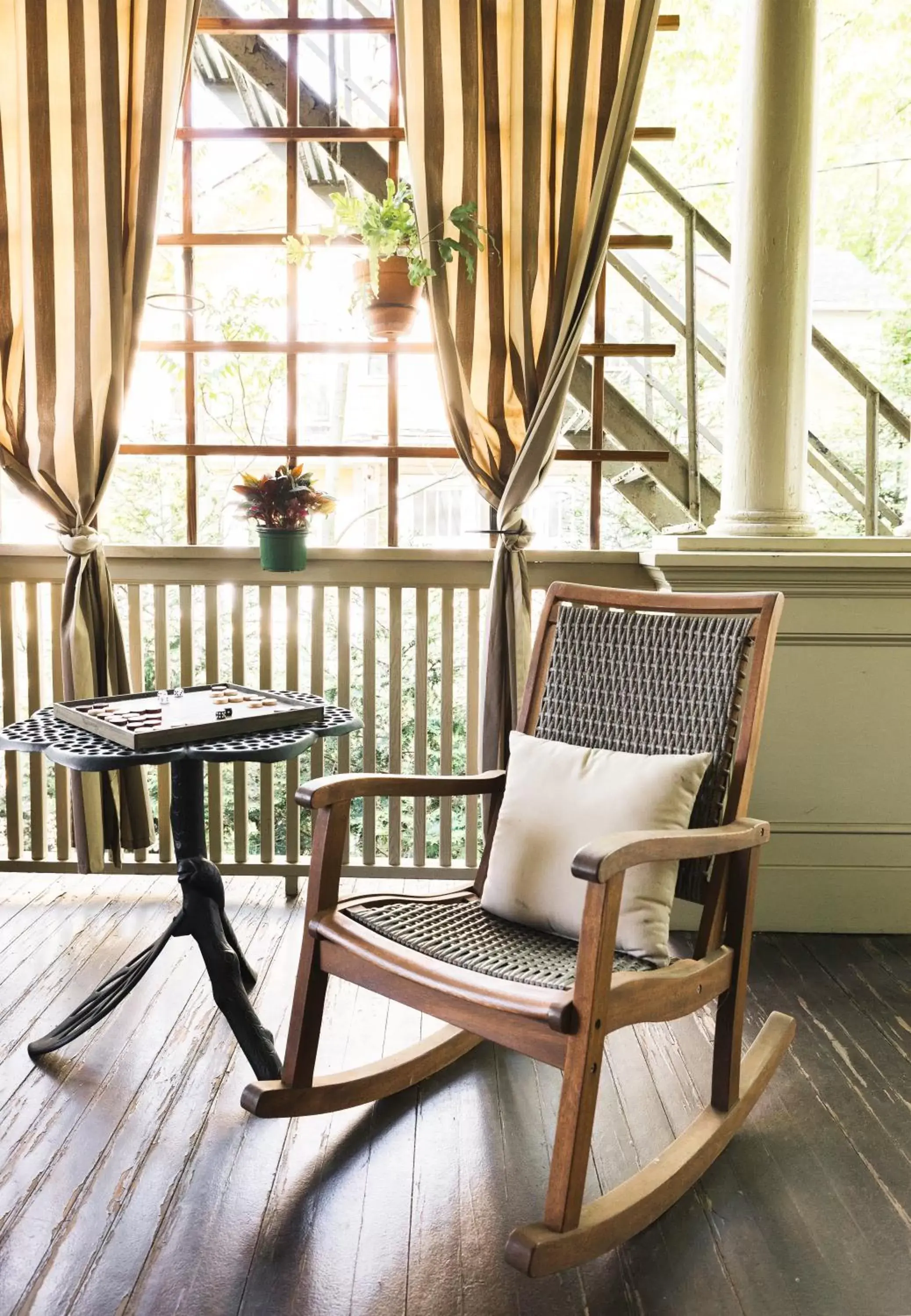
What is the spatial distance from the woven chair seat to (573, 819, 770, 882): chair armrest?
0.63 feet

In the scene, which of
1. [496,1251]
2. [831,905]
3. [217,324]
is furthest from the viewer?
[217,324]

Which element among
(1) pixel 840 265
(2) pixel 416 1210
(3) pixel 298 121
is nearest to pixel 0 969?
(2) pixel 416 1210

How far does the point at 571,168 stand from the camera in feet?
8.65

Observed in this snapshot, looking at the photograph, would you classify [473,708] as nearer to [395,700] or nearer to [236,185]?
[395,700]

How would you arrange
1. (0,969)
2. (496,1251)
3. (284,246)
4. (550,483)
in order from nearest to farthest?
1. (496,1251)
2. (0,969)
3. (284,246)
4. (550,483)

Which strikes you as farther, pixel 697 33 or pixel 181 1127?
pixel 697 33

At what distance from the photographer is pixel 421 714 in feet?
9.30

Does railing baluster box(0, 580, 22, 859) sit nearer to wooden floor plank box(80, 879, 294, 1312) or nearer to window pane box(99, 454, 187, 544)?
wooden floor plank box(80, 879, 294, 1312)

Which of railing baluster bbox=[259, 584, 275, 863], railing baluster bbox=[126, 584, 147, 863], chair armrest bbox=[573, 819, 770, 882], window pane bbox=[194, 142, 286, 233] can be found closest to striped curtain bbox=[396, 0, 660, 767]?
railing baluster bbox=[259, 584, 275, 863]

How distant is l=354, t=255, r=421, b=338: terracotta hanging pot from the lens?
2637 mm

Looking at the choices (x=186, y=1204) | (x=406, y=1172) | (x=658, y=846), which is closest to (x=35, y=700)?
(x=186, y=1204)

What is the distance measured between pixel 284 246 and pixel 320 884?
182 centimetres

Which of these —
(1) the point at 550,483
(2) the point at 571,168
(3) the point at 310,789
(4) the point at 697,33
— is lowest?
(3) the point at 310,789

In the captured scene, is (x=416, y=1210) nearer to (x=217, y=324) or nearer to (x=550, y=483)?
(x=217, y=324)
